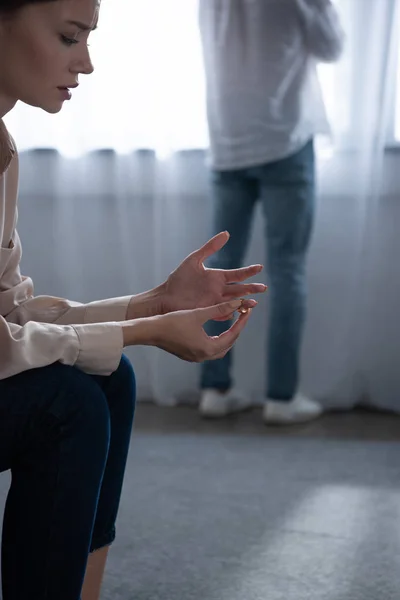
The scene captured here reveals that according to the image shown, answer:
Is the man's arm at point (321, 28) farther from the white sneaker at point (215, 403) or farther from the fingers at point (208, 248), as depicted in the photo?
the fingers at point (208, 248)

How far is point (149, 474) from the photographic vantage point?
7.07 feet

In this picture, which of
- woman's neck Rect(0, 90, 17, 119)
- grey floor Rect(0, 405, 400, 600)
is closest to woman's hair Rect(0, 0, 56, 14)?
woman's neck Rect(0, 90, 17, 119)

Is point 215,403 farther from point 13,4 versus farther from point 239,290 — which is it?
point 13,4

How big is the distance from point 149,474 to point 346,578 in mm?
693

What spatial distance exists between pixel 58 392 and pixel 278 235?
1610mm

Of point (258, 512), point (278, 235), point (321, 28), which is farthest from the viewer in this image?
point (278, 235)

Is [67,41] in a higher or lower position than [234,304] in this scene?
higher

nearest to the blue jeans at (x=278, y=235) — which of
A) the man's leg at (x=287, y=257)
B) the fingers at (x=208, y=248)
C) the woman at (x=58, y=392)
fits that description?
the man's leg at (x=287, y=257)

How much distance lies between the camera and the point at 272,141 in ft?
8.09

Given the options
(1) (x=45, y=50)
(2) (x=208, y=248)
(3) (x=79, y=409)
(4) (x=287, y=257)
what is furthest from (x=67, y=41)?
(4) (x=287, y=257)

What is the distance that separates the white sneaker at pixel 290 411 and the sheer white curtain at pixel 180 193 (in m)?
0.15

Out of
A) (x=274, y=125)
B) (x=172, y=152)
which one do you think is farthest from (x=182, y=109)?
(x=274, y=125)

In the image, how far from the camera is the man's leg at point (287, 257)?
8.24ft

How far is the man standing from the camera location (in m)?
2.45
